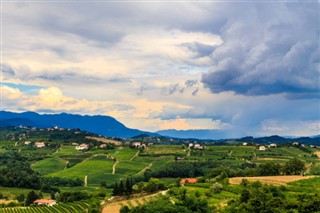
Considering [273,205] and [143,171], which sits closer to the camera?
[273,205]

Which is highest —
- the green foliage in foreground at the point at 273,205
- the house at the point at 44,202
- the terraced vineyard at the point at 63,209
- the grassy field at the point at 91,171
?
the green foliage in foreground at the point at 273,205

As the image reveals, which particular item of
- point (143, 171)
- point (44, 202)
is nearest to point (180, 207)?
point (44, 202)

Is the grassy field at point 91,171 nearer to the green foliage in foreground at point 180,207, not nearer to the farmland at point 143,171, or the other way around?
the farmland at point 143,171

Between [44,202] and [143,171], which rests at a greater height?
[143,171]

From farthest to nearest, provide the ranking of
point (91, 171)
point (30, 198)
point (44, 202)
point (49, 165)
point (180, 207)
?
point (49, 165), point (91, 171), point (30, 198), point (44, 202), point (180, 207)

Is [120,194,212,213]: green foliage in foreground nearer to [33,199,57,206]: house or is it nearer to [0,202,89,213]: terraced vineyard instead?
[0,202,89,213]: terraced vineyard

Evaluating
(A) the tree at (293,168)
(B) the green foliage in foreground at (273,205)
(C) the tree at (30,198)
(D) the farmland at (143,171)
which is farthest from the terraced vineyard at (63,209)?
(A) the tree at (293,168)

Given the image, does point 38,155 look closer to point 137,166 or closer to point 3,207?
point 137,166

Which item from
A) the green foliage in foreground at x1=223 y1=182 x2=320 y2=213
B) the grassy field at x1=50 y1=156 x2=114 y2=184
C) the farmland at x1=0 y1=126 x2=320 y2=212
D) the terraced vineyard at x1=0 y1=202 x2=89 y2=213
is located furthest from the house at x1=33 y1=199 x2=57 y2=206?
the green foliage in foreground at x1=223 y1=182 x2=320 y2=213

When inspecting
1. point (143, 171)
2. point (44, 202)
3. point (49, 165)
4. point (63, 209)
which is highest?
point (49, 165)

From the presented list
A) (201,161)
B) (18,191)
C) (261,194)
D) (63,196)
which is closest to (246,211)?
(261,194)

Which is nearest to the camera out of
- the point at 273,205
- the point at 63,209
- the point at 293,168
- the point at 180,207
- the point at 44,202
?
the point at 273,205

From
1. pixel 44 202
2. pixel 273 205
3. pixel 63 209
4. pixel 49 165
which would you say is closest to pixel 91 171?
pixel 49 165

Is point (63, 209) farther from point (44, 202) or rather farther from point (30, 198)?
point (30, 198)
